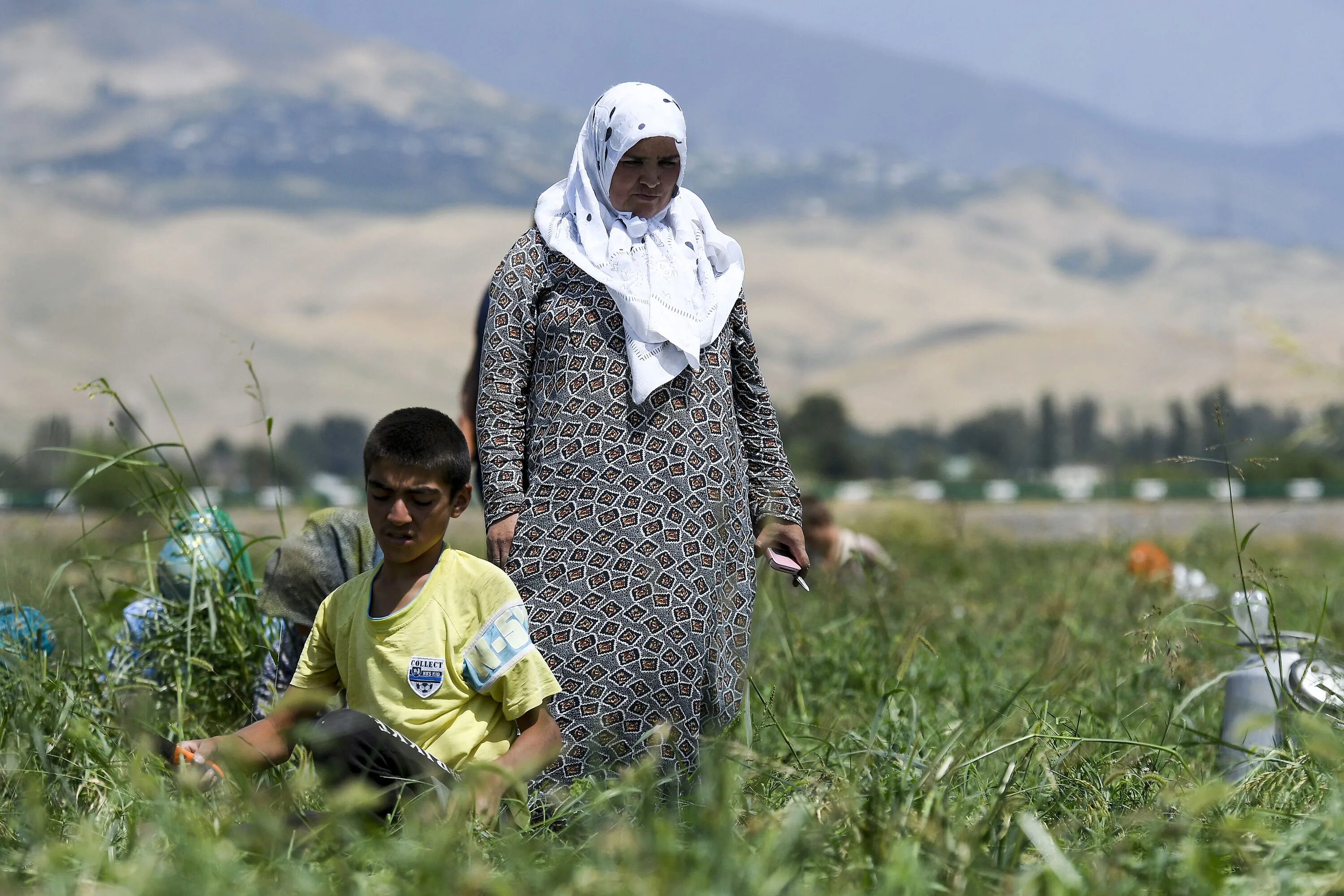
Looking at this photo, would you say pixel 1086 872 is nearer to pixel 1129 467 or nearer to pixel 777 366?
pixel 1129 467

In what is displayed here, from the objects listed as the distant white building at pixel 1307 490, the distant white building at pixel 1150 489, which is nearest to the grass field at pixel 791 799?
the distant white building at pixel 1150 489

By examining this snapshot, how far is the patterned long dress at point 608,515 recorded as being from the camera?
3283 mm

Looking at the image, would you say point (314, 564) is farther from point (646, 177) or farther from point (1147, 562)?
point (1147, 562)

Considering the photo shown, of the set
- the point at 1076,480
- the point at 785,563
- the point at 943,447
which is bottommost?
the point at 1076,480

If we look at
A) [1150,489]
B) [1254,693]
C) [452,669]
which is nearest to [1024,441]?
[1150,489]

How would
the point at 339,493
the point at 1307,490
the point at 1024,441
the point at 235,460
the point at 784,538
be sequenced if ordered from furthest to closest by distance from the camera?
the point at 1024,441
the point at 235,460
the point at 1307,490
the point at 339,493
the point at 784,538

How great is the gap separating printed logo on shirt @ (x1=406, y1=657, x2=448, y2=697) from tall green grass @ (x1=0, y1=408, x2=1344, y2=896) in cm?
27

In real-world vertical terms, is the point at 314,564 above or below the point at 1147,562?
above

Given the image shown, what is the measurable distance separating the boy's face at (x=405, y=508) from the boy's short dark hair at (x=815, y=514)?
4.63 metres

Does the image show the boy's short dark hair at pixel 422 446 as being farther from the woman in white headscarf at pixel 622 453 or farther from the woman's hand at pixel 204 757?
the woman's hand at pixel 204 757

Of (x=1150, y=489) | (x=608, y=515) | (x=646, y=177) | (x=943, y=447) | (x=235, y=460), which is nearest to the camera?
(x=608, y=515)

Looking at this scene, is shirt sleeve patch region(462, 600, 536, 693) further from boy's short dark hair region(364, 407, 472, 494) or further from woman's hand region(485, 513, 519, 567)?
woman's hand region(485, 513, 519, 567)

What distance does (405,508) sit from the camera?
2.91m

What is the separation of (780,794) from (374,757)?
726 mm
